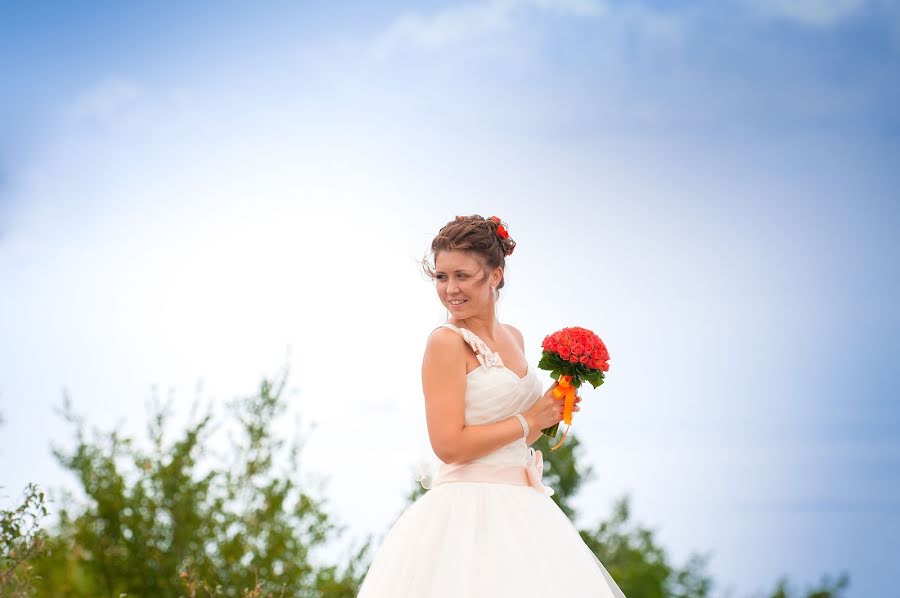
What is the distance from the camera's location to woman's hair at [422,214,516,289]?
4500 millimetres

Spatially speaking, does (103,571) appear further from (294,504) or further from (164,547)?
(294,504)

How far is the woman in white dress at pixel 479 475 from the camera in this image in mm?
3957

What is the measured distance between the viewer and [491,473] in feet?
14.2

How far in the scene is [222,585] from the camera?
8008 mm

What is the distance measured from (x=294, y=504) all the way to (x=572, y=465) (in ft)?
31.5

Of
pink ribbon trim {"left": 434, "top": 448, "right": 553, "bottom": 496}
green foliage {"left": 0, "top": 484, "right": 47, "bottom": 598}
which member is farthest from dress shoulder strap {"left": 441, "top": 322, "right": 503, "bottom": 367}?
green foliage {"left": 0, "top": 484, "right": 47, "bottom": 598}

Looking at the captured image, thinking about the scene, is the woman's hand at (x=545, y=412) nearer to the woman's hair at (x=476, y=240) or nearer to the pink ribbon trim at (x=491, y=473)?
the pink ribbon trim at (x=491, y=473)

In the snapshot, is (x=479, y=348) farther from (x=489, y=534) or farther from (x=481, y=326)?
(x=489, y=534)

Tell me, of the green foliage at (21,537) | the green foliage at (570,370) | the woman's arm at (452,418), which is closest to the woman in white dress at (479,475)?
the woman's arm at (452,418)

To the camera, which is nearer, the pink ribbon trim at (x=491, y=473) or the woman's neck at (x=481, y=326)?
the pink ribbon trim at (x=491, y=473)

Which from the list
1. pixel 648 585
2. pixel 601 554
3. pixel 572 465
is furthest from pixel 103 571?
pixel 648 585

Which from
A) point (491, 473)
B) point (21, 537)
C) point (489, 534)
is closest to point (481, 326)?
point (491, 473)

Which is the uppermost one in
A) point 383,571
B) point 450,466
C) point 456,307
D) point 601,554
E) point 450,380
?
point 601,554

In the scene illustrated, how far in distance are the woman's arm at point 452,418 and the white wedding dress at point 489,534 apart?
0.35 ft
